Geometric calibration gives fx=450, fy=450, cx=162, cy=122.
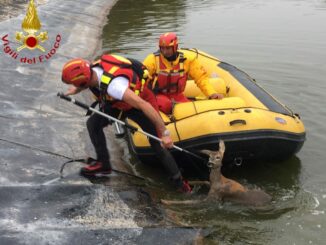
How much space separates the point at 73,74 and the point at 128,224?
157 cm

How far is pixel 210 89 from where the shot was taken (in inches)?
244

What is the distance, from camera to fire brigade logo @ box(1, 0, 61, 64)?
10.5 metres

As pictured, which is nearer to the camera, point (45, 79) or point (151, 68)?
point (151, 68)

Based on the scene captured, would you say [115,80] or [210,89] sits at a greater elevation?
[115,80]

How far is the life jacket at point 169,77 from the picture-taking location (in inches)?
244

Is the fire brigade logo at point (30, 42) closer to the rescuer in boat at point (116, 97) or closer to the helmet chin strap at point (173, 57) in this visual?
the helmet chin strap at point (173, 57)

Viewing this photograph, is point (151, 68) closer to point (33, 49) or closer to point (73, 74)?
point (73, 74)

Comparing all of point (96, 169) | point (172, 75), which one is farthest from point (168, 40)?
point (96, 169)

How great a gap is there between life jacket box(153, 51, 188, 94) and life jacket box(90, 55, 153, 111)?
1289 mm

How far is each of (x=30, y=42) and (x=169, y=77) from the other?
6.98m

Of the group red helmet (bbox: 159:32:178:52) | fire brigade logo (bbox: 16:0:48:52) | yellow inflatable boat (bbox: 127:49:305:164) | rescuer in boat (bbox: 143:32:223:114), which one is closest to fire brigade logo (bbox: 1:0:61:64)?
fire brigade logo (bbox: 16:0:48:52)

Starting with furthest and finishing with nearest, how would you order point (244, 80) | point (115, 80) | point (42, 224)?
point (244, 80), point (115, 80), point (42, 224)

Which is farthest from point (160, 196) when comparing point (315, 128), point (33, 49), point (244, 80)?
point (33, 49)

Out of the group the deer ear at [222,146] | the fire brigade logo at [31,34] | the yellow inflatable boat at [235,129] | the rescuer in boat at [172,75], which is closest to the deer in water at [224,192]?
the deer ear at [222,146]
